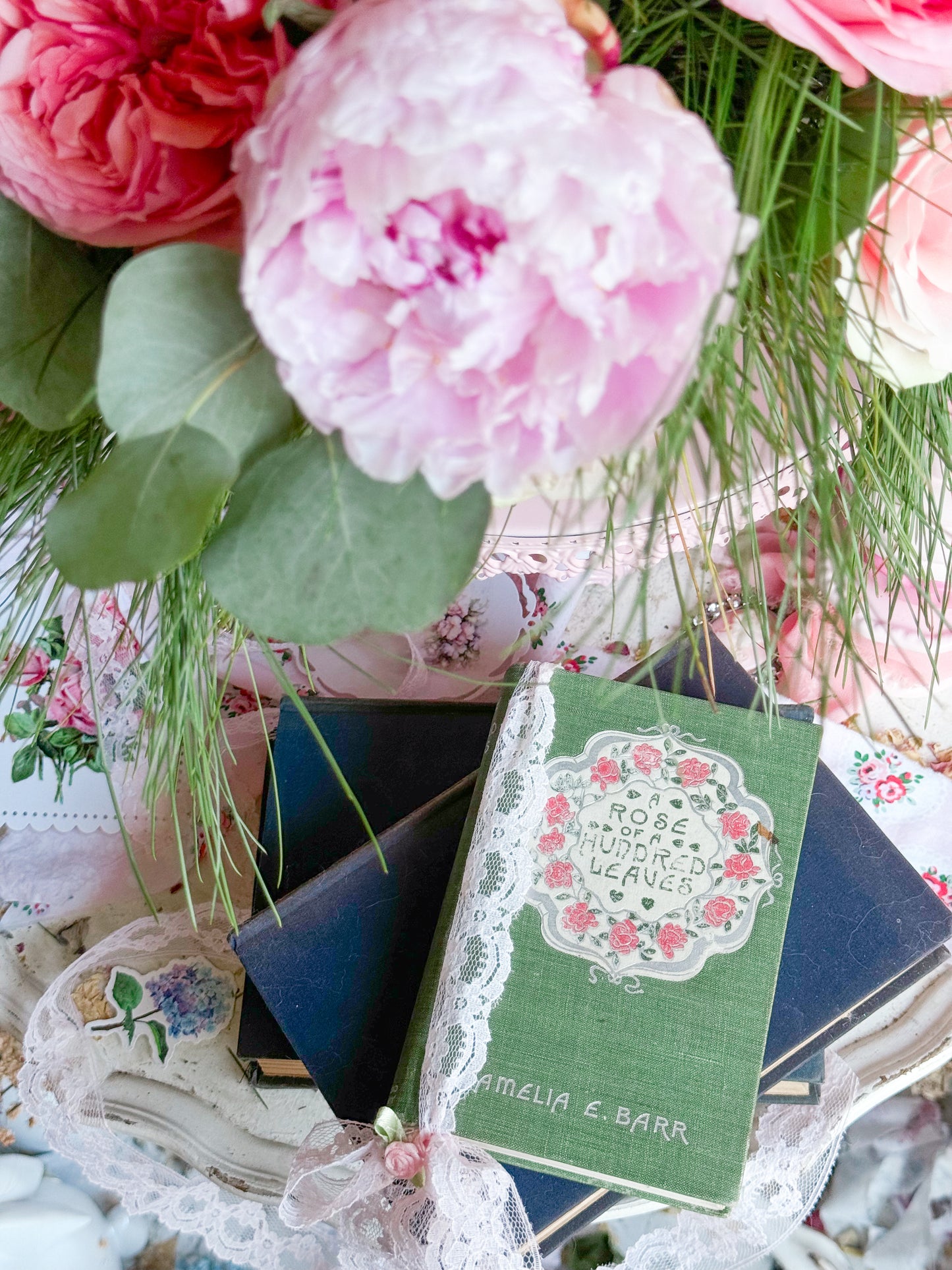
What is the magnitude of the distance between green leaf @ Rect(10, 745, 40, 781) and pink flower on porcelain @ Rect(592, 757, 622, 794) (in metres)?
0.30

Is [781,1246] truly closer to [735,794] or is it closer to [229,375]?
[735,794]

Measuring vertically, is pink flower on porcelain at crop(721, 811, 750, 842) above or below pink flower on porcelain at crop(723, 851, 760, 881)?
above

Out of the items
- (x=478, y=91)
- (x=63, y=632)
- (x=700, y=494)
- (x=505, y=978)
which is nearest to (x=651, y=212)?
(x=478, y=91)

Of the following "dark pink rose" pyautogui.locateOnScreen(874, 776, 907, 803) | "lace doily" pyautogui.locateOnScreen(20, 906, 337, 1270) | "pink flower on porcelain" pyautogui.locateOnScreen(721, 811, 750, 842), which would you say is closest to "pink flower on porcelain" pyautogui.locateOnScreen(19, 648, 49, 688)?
"lace doily" pyautogui.locateOnScreen(20, 906, 337, 1270)

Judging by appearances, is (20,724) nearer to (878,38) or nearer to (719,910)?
(719,910)

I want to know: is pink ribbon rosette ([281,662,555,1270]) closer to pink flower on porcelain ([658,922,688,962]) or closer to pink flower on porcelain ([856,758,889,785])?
pink flower on porcelain ([658,922,688,962])

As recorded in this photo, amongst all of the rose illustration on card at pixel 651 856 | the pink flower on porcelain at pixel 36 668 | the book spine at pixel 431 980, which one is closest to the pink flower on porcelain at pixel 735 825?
the rose illustration on card at pixel 651 856

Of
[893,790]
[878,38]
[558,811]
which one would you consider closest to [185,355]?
[878,38]

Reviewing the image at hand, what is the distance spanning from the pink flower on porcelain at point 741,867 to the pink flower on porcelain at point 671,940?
0.03 m

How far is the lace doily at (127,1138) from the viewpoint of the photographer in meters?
0.49

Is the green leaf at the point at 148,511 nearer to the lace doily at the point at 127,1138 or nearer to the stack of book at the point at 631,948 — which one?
the stack of book at the point at 631,948

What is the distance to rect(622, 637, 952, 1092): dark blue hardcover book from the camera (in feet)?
1.46

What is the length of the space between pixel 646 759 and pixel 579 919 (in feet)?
0.24

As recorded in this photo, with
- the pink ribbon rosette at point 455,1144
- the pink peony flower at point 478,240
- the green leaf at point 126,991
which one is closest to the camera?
the pink peony flower at point 478,240
